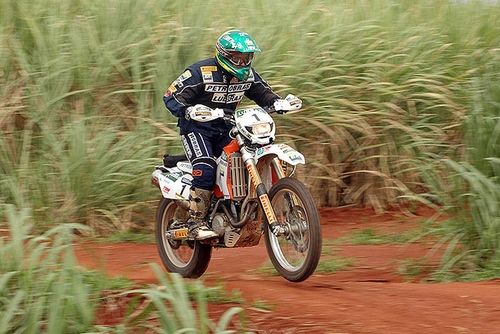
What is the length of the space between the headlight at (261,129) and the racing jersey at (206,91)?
0.64 meters

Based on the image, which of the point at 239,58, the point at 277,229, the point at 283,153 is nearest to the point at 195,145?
the point at 239,58

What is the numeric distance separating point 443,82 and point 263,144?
4.25m

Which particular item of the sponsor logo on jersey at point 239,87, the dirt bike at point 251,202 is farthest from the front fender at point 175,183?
the sponsor logo on jersey at point 239,87

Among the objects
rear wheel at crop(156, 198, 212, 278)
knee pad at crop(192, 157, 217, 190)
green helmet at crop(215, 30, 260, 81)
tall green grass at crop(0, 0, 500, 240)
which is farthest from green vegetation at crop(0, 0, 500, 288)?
green helmet at crop(215, 30, 260, 81)

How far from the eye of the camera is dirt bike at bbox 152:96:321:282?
6.85 m

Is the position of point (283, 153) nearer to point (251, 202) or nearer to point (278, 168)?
point (278, 168)

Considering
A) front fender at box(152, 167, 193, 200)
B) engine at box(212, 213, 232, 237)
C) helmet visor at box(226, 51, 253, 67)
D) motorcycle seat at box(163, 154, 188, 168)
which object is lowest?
engine at box(212, 213, 232, 237)

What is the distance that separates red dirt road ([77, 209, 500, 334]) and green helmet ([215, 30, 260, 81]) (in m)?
1.55

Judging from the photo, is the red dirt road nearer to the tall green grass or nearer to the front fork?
the front fork

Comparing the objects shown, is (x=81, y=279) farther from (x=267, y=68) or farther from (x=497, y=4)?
(x=497, y=4)

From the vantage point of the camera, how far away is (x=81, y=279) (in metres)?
5.30

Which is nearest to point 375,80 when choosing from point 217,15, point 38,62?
point 217,15

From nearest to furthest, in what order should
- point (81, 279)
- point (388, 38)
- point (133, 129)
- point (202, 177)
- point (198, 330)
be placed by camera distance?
point (198, 330) < point (81, 279) < point (202, 177) < point (133, 129) < point (388, 38)

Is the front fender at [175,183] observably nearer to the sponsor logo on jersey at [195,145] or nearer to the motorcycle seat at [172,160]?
the motorcycle seat at [172,160]
